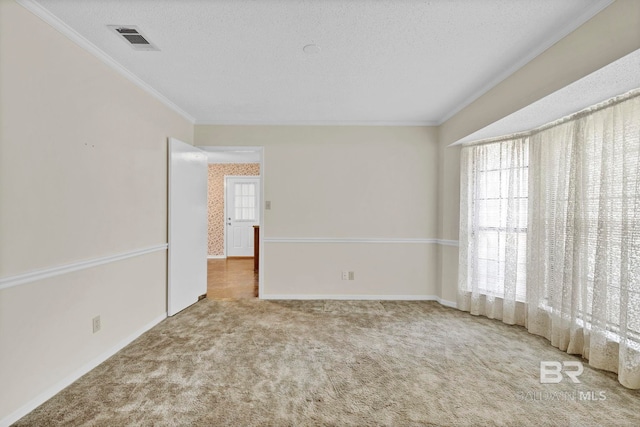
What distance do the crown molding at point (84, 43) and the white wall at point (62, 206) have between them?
4 cm

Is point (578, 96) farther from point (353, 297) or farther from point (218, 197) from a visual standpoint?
point (218, 197)

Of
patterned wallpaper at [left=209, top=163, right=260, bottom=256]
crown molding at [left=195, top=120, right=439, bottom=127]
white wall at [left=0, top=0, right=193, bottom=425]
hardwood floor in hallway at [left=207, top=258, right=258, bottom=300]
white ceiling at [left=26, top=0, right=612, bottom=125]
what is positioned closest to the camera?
white wall at [left=0, top=0, right=193, bottom=425]

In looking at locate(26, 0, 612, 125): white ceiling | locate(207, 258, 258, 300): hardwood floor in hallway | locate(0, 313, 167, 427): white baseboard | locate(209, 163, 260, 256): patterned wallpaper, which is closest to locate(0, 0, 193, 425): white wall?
locate(0, 313, 167, 427): white baseboard

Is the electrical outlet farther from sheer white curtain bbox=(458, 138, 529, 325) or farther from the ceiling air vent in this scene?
sheer white curtain bbox=(458, 138, 529, 325)

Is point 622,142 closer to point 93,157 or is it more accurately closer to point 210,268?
point 93,157

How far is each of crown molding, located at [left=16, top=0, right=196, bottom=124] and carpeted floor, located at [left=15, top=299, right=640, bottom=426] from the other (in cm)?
254

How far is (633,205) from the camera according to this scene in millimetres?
2049

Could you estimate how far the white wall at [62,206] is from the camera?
1.66 metres

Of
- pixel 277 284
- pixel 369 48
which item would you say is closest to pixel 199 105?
pixel 369 48

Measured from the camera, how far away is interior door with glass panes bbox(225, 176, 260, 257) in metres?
7.44

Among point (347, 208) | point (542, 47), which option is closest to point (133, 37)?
point (347, 208)

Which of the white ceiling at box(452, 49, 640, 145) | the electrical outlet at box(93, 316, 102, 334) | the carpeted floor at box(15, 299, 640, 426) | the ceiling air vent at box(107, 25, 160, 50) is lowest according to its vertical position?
the carpeted floor at box(15, 299, 640, 426)

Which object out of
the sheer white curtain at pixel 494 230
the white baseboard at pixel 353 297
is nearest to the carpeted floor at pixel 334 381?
the sheer white curtain at pixel 494 230

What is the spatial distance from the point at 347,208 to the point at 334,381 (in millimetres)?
2384
